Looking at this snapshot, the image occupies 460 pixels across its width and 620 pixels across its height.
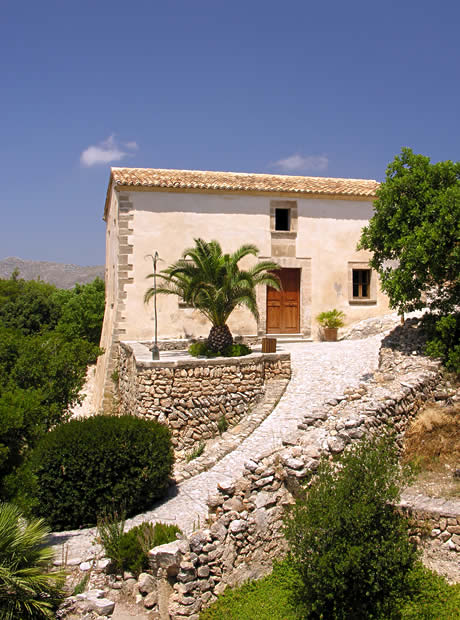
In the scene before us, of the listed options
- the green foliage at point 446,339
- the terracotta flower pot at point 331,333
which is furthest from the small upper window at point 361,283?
the green foliage at point 446,339

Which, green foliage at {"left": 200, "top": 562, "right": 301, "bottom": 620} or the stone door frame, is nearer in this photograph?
green foliage at {"left": 200, "top": 562, "right": 301, "bottom": 620}

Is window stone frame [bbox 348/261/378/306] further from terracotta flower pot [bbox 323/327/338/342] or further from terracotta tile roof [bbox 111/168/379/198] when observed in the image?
terracotta tile roof [bbox 111/168/379/198]

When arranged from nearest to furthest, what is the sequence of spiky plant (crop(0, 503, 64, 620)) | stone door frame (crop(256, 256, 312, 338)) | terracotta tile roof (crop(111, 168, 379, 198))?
1. spiky plant (crop(0, 503, 64, 620))
2. terracotta tile roof (crop(111, 168, 379, 198))
3. stone door frame (crop(256, 256, 312, 338))

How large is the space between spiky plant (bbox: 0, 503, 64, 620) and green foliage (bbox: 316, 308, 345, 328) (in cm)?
1360

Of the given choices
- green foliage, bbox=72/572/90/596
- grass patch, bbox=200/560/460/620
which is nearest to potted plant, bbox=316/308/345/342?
grass patch, bbox=200/560/460/620

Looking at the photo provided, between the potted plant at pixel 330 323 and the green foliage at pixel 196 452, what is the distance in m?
7.95

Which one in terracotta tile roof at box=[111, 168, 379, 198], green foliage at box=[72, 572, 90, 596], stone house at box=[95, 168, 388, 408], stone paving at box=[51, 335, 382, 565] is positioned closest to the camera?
green foliage at box=[72, 572, 90, 596]

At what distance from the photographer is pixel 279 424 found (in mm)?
11258

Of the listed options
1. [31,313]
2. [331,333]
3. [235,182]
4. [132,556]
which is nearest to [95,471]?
[132,556]

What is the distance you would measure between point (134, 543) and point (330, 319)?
1273 centimetres

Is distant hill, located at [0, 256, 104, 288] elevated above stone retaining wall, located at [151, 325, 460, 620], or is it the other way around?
distant hill, located at [0, 256, 104, 288]

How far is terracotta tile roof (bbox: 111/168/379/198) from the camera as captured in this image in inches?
686

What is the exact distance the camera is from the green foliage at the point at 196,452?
11684 millimetres

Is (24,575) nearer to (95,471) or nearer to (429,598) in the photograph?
(95,471)
